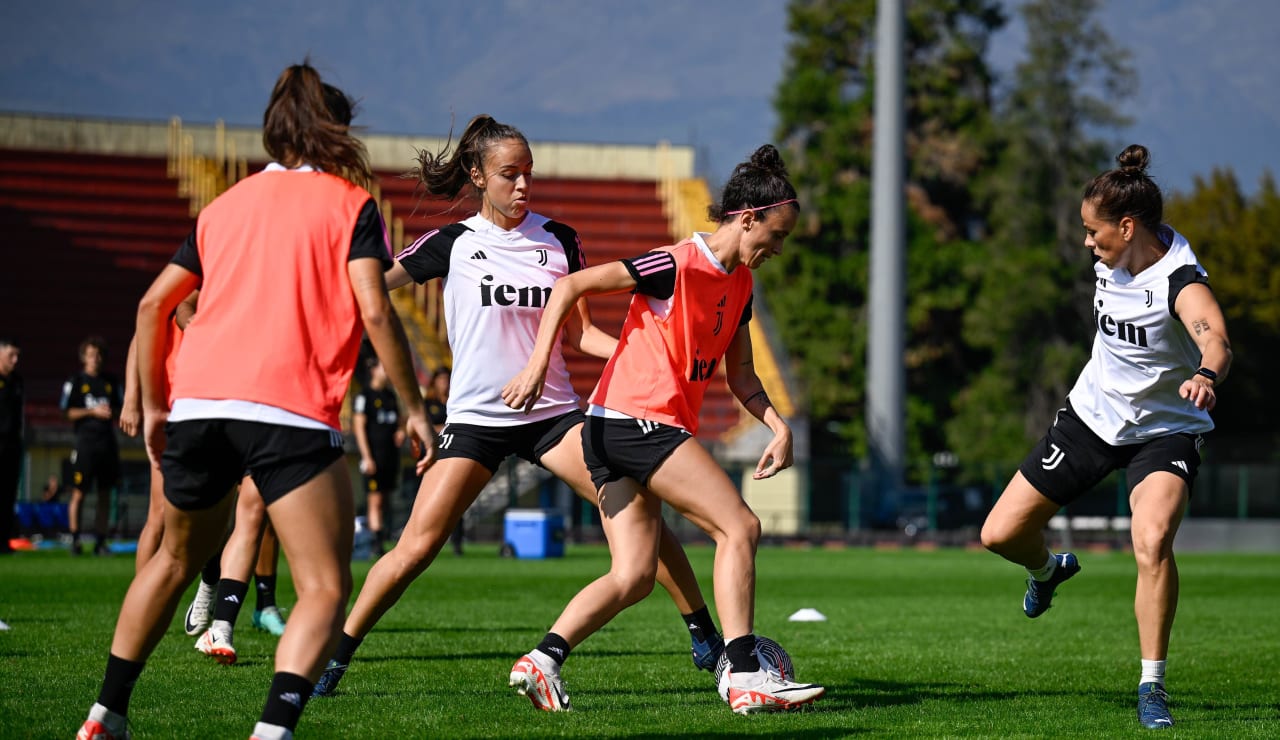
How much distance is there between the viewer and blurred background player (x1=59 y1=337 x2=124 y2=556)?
1574cm

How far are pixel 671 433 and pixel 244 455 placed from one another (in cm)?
208

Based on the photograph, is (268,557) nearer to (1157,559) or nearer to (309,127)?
(309,127)

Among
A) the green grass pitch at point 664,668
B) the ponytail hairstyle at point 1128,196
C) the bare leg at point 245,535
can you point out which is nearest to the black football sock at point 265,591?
the green grass pitch at point 664,668

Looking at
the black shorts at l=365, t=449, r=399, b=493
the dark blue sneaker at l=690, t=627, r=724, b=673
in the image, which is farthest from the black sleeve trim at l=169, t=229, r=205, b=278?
the black shorts at l=365, t=449, r=399, b=493

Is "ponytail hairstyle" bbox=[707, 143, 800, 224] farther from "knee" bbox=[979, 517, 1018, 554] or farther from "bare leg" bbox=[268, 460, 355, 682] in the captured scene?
"bare leg" bbox=[268, 460, 355, 682]

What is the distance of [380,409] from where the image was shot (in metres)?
17.8

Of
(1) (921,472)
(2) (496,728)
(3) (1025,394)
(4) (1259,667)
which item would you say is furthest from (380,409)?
(3) (1025,394)

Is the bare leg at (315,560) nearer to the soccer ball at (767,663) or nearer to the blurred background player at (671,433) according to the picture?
the blurred background player at (671,433)

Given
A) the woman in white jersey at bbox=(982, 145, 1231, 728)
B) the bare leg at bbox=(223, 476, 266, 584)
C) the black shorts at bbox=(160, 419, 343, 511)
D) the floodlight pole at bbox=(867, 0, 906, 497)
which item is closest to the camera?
the black shorts at bbox=(160, 419, 343, 511)

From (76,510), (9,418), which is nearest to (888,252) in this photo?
(76,510)

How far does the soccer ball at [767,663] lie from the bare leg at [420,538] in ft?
4.10

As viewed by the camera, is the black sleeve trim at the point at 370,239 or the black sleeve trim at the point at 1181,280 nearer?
the black sleeve trim at the point at 370,239

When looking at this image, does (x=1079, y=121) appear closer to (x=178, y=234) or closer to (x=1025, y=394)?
(x=1025, y=394)

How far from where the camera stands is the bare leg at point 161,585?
189 inches
